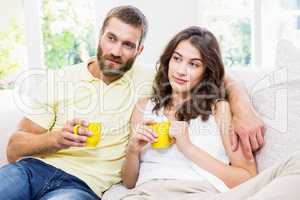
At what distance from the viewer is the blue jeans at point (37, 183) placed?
4.57 feet

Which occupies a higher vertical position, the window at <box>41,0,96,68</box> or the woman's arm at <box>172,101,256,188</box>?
the window at <box>41,0,96,68</box>

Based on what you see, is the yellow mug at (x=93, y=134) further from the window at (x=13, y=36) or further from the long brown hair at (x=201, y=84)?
the window at (x=13, y=36)

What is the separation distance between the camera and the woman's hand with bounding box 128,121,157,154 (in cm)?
131

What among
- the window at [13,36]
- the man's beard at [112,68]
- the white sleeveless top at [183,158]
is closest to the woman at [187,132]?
the white sleeveless top at [183,158]

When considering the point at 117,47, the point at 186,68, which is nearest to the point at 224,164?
the point at 186,68

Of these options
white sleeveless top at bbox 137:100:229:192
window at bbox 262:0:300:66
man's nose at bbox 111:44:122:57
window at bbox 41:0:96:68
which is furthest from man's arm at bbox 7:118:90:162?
window at bbox 262:0:300:66

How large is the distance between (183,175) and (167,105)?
30 cm

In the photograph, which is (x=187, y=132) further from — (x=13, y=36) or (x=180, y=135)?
(x=13, y=36)

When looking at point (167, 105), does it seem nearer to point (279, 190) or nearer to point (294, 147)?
point (294, 147)

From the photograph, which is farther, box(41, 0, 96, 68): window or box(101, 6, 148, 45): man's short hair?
box(41, 0, 96, 68): window

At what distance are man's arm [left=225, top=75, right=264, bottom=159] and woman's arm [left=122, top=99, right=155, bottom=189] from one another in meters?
0.29

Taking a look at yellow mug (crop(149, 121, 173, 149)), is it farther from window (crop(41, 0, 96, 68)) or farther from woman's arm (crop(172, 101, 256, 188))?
window (crop(41, 0, 96, 68))

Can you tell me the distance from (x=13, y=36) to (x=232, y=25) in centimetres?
180

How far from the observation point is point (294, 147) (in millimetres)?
1313
